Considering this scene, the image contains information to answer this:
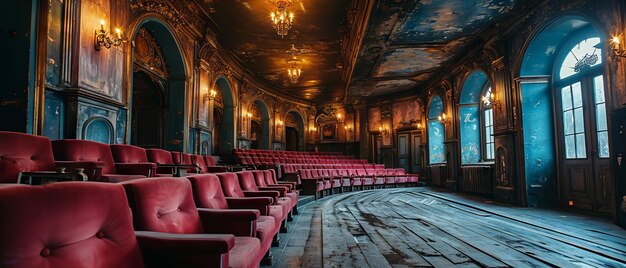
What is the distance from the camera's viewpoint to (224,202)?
2697 millimetres

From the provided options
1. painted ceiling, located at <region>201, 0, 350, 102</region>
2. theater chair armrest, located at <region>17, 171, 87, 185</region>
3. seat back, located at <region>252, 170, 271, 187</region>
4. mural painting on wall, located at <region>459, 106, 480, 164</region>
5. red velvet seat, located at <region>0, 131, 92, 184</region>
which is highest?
painted ceiling, located at <region>201, 0, 350, 102</region>

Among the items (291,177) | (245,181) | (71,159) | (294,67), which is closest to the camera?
(71,159)

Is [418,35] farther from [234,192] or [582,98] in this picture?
[234,192]

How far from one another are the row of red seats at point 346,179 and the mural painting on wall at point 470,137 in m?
2.73

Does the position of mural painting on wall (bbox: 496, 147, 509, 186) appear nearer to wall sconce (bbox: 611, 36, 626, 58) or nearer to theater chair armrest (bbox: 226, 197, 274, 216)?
wall sconce (bbox: 611, 36, 626, 58)

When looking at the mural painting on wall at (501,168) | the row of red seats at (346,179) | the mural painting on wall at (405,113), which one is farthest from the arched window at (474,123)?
the mural painting on wall at (405,113)

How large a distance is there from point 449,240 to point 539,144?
4.25 metres

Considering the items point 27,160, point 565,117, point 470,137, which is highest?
point 565,117

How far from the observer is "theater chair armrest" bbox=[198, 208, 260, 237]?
213cm

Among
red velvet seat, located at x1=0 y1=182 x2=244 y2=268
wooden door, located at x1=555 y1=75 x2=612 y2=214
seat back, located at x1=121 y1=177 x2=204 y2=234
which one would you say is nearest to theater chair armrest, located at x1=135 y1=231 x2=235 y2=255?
red velvet seat, located at x1=0 y1=182 x2=244 y2=268

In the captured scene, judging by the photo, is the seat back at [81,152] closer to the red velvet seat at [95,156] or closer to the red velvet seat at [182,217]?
the red velvet seat at [95,156]

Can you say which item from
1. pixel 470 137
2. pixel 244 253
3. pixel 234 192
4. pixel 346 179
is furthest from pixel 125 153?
pixel 470 137

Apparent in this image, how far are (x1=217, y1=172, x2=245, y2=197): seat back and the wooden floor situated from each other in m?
0.66

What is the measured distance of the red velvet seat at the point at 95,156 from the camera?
10.7 ft
